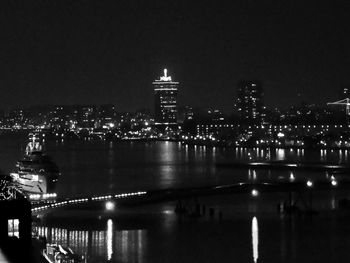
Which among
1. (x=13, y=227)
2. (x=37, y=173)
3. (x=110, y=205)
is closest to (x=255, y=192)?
(x=110, y=205)

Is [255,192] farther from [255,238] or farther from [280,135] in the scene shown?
[280,135]

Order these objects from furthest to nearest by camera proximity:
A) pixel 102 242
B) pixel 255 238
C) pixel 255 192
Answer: pixel 255 192 < pixel 255 238 < pixel 102 242

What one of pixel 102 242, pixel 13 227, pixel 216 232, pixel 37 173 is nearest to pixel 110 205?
pixel 216 232

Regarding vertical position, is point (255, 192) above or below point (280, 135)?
below

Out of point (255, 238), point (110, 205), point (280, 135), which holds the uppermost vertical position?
point (280, 135)

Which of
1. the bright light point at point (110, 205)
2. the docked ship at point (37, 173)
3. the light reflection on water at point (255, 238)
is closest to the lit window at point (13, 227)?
the light reflection on water at point (255, 238)

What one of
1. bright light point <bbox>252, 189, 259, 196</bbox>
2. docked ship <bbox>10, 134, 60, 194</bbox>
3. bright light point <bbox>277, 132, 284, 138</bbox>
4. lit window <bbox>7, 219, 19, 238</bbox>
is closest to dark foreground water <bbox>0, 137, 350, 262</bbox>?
bright light point <bbox>252, 189, 259, 196</bbox>

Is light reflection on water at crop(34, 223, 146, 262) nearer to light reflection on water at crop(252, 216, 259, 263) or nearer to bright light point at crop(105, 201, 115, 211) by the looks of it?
light reflection on water at crop(252, 216, 259, 263)

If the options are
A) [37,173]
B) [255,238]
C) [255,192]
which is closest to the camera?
[255,238]

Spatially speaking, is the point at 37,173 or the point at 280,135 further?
the point at 280,135

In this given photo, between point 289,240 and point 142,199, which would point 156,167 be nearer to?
point 142,199

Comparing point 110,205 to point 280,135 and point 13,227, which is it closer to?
point 13,227
